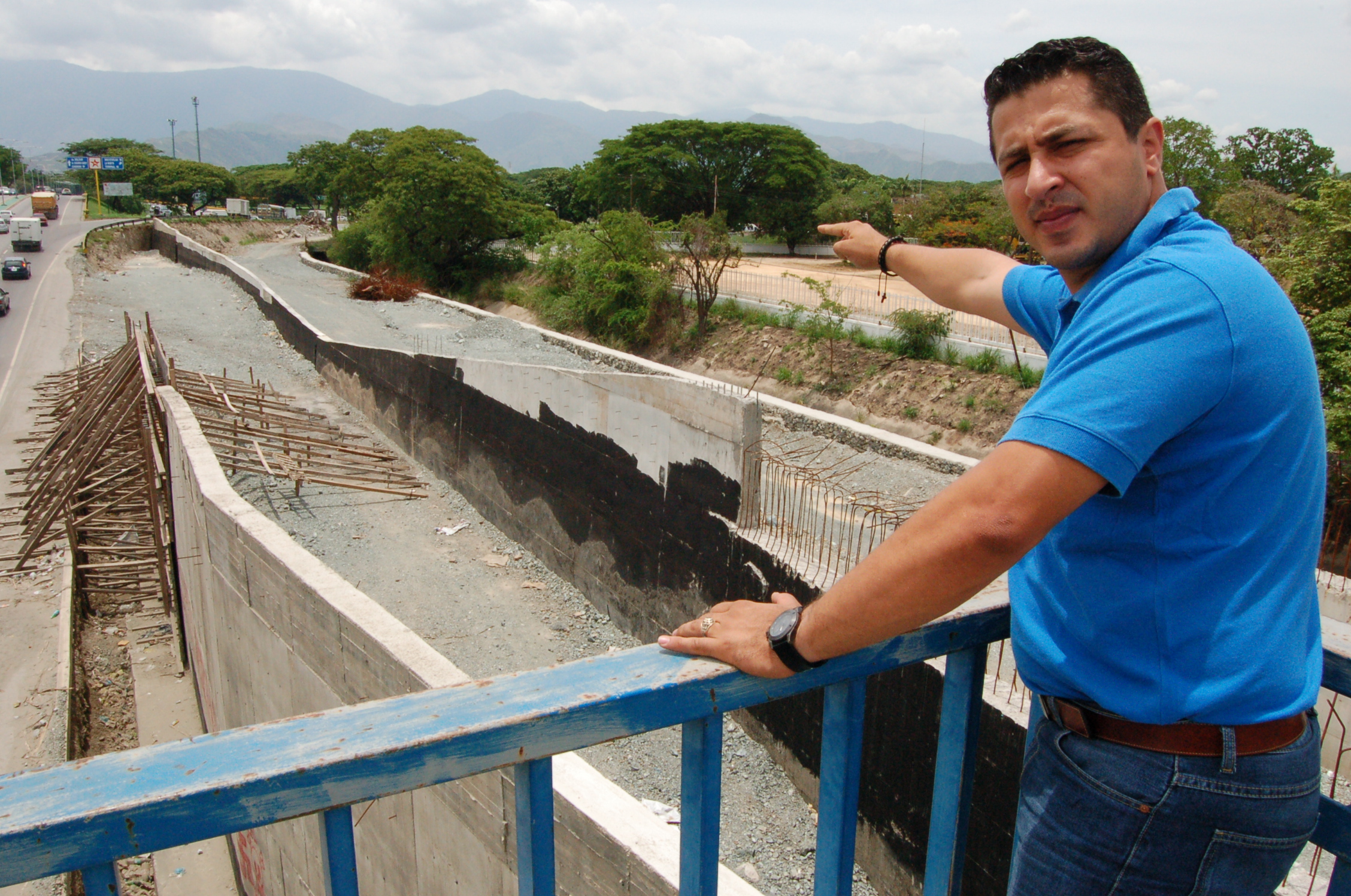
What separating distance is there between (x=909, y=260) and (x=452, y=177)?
40014mm

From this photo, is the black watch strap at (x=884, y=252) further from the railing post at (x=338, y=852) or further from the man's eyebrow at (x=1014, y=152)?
the railing post at (x=338, y=852)

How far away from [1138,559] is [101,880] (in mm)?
1732

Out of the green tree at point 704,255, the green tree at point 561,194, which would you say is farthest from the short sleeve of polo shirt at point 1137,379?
the green tree at point 561,194

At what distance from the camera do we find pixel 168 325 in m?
28.5

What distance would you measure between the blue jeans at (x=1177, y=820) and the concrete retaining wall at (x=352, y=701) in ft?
12.7

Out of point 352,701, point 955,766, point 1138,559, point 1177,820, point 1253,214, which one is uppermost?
point 1253,214

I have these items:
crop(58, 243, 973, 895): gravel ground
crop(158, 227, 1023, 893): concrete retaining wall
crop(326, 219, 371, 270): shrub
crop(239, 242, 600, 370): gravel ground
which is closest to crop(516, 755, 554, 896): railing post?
crop(158, 227, 1023, 893): concrete retaining wall

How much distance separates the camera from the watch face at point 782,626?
5.25ft

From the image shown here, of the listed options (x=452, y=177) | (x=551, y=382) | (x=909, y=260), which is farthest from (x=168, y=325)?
(x=909, y=260)

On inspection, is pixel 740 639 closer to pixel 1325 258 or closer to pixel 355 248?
pixel 1325 258

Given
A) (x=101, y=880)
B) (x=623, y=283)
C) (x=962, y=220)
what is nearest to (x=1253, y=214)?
(x=962, y=220)

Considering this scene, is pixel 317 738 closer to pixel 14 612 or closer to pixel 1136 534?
pixel 1136 534

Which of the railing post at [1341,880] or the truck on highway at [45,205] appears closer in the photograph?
the railing post at [1341,880]

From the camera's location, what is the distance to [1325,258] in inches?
534
